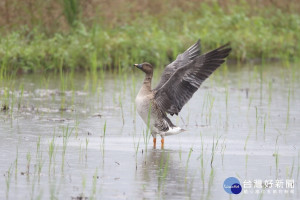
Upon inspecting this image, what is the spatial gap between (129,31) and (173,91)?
9706mm

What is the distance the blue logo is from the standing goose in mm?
1747

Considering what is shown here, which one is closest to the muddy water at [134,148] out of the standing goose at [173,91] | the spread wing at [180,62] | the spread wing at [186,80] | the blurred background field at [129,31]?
the standing goose at [173,91]

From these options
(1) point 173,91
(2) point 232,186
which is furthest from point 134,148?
(2) point 232,186

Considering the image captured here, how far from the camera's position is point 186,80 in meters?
8.97

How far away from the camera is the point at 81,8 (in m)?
19.0

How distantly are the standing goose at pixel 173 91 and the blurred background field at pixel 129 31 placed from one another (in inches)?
221

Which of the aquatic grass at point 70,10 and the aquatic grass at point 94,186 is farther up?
the aquatic grass at point 70,10

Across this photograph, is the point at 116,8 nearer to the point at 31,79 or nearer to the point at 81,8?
the point at 81,8

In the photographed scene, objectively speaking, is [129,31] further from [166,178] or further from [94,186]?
[94,186]

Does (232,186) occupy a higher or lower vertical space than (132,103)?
lower

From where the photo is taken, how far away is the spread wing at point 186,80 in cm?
882

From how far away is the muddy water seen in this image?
6.85 m

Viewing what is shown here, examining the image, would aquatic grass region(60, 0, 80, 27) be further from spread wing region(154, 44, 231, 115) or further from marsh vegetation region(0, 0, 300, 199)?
spread wing region(154, 44, 231, 115)

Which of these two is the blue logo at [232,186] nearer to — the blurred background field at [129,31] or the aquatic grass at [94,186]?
the aquatic grass at [94,186]
